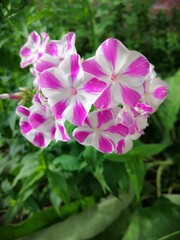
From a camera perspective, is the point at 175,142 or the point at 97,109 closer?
the point at 97,109

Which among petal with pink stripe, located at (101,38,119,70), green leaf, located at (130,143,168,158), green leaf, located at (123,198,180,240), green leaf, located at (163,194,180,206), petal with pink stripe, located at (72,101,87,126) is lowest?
green leaf, located at (123,198,180,240)

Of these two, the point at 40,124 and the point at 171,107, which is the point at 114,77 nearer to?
the point at 40,124

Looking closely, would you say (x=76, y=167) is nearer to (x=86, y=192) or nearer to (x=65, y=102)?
(x=86, y=192)

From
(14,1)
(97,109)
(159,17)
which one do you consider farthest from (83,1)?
(97,109)

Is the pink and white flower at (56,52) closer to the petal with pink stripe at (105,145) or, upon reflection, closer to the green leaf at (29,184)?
the petal with pink stripe at (105,145)

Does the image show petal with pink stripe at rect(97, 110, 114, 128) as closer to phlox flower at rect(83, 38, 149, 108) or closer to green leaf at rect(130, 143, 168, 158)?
phlox flower at rect(83, 38, 149, 108)

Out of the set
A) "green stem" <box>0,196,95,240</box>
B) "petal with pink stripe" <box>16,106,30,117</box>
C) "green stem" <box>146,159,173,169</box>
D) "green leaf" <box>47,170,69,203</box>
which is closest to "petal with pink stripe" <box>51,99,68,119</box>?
"petal with pink stripe" <box>16,106,30,117</box>
